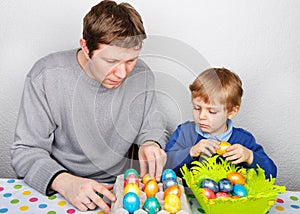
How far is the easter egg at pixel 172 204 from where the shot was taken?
1.04m

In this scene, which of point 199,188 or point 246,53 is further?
point 246,53

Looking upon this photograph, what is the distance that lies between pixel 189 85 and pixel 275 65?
592mm

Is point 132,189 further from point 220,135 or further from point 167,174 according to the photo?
point 220,135

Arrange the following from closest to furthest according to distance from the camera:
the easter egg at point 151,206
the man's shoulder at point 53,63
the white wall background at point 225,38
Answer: the easter egg at point 151,206
the man's shoulder at point 53,63
the white wall background at point 225,38

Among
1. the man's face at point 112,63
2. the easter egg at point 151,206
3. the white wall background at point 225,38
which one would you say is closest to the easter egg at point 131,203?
the easter egg at point 151,206

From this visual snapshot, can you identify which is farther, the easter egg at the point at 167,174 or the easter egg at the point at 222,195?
the easter egg at the point at 167,174

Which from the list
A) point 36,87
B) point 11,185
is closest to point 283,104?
point 36,87

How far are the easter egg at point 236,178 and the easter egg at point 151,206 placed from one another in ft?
0.71

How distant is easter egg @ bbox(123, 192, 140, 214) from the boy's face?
368 millimetres

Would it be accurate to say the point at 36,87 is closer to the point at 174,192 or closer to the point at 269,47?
the point at 174,192

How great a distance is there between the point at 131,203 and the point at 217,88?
45 centimetres

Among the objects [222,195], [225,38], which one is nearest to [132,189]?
[222,195]

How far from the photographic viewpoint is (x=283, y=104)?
1.73m

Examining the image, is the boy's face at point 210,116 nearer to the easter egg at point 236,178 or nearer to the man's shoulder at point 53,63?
the easter egg at point 236,178
